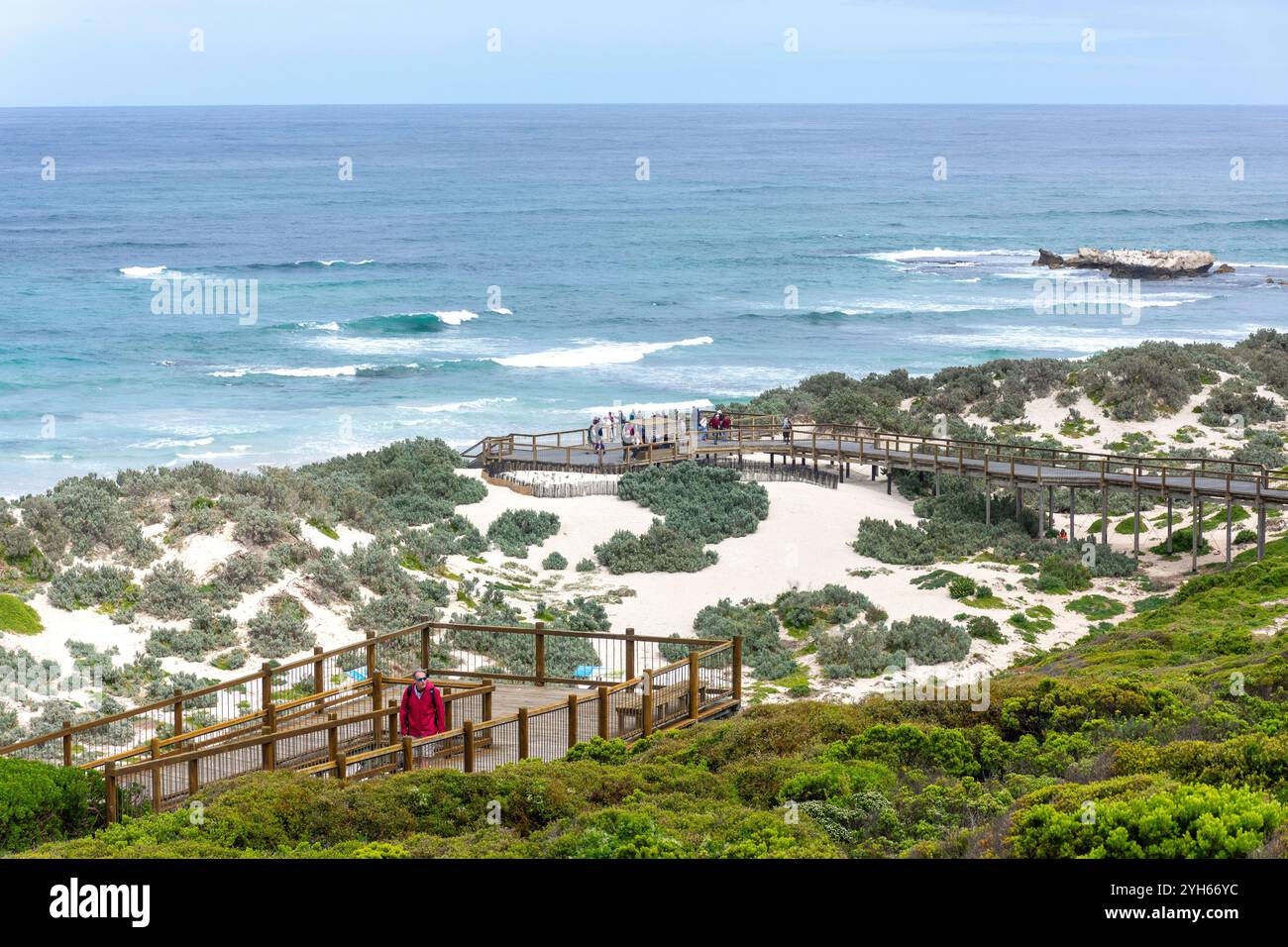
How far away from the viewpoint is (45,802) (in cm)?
1210

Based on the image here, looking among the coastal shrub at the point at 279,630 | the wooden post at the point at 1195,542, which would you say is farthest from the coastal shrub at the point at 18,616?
the wooden post at the point at 1195,542

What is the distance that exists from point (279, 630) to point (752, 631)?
827 centimetres

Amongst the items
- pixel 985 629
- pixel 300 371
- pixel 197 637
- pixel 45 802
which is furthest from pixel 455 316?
pixel 45 802

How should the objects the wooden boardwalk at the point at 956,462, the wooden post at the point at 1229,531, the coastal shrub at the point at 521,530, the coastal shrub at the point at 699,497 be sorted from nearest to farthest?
1. the wooden post at the point at 1229,531
2. the coastal shrub at the point at 521,530
3. the wooden boardwalk at the point at 956,462
4. the coastal shrub at the point at 699,497

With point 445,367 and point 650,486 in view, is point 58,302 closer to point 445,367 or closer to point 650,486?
point 445,367

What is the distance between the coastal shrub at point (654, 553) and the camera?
29547mm

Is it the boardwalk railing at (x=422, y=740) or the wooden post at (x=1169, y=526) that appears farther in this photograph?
the wooden post at (x=1169, y=526)

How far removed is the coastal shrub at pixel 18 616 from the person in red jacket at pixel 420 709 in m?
9.69

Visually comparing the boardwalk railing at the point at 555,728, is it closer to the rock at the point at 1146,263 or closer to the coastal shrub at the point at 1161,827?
the coastal shrub at the point at 1161,827

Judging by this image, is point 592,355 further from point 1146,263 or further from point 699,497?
point 1146,263

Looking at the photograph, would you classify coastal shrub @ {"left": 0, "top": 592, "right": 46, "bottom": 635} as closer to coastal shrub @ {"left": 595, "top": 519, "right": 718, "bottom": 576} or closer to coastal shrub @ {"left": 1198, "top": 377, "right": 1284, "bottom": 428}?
coastal shrub @ {"left": 595, "top": 519, "right": 718, "bottom": 576}

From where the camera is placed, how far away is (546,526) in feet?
103

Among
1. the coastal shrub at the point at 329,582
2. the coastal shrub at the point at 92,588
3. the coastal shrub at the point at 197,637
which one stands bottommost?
the coastal shrub at the point at 197,637

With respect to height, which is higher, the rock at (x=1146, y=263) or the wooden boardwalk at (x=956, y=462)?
the rock at (x=1146, y=263)
